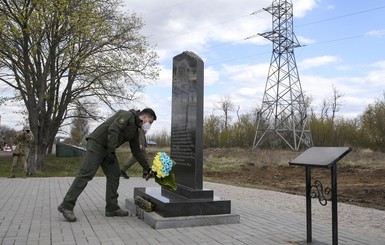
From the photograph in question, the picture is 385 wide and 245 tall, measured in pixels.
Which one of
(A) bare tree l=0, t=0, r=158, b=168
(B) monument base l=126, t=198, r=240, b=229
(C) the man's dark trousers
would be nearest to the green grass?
(A) bare tree l=0, t=0, r=158, b=168

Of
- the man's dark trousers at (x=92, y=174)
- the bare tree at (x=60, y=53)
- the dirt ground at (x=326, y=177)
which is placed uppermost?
the bare tree at (x=60, y=53)

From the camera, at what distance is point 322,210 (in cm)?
870

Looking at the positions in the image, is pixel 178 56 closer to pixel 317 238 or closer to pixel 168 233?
pixel 168 233

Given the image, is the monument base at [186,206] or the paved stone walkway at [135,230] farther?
the monument base at [186,206]

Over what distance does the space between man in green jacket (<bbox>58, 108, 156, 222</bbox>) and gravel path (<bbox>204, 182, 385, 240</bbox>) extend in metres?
3.39

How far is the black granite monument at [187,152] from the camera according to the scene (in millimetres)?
6668

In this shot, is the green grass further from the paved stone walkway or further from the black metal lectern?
the black metal lectern

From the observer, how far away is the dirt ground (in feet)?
42.7

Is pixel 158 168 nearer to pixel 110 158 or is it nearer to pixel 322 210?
pixel 110 158

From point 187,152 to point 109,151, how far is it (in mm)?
1501

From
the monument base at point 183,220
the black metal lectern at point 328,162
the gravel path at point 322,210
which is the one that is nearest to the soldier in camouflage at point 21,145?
the gravel path at point 322,210

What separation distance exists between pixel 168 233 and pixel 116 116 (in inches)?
84.8

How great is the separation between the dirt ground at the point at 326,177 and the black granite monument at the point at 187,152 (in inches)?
213

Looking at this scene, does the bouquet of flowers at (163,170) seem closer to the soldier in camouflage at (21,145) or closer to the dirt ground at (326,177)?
the dirt ground at (326,177)
